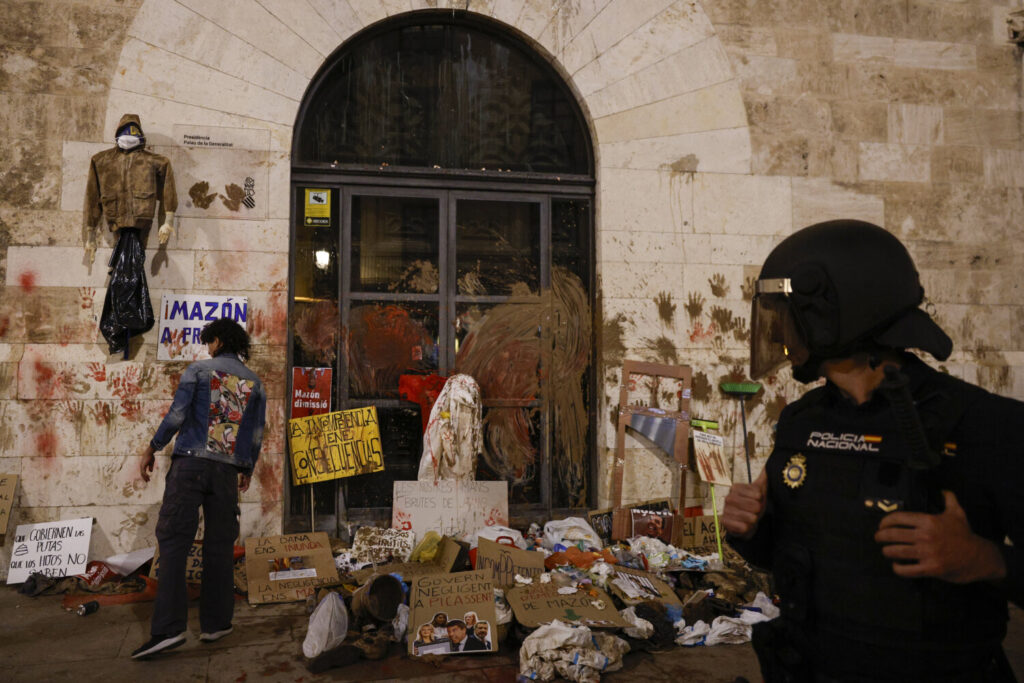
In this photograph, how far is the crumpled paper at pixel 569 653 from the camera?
3791mm

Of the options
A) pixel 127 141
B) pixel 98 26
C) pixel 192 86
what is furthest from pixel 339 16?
pixel 127 141

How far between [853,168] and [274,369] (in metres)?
5.44

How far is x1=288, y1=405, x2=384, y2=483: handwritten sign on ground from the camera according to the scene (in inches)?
233

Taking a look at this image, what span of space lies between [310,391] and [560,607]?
9.24ft

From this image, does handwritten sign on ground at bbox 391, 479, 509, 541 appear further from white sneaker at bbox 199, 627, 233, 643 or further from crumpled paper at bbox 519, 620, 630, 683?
crumpled paper at bbox 519, 620, 630, 683

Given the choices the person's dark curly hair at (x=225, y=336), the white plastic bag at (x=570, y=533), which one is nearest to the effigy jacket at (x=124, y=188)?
the person's dark curly hair at (x=225, y=336)

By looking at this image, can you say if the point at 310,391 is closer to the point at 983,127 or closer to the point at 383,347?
the point at 383,347

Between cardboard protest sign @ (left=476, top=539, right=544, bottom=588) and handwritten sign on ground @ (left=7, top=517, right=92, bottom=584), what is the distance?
117 inches

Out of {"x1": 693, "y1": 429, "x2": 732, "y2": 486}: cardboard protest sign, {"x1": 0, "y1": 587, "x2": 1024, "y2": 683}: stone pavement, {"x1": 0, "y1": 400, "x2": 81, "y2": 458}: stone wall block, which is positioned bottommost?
{"x1": 0, "y1": 587, "x2": 1024, "y2": 683}: stone pavement

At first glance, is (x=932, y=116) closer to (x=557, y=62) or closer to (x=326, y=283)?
(x=557, y=62)

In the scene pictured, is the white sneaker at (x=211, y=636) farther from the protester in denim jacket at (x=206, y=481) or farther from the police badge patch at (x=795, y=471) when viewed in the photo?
the police badge patch at (x=795, y=471)

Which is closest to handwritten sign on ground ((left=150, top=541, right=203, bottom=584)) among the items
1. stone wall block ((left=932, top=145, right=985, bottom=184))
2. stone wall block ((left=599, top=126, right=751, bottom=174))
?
stone wall block ((left=599, top=126, right=751, bottom=174))

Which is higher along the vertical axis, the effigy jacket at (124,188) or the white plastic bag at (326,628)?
the effigy jacket at (124,188)

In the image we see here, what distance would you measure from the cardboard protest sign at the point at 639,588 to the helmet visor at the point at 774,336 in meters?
3.11
